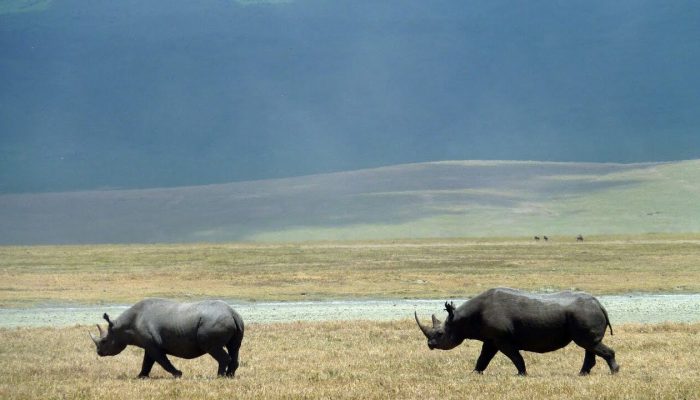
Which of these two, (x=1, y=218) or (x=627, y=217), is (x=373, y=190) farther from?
(x=1, y=218)

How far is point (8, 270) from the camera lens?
70.8 m

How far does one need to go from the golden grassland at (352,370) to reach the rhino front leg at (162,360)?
33 centimetres

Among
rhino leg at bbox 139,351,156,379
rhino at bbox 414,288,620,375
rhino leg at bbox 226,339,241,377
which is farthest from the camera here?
rhino leg at bbox 139,351,156,379

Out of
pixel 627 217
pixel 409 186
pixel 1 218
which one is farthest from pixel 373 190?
pixel 1 218

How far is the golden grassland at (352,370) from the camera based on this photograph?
52.4 feet

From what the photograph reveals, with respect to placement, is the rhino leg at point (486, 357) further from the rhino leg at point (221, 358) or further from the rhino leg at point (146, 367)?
the rhino leg at point (146, 367)

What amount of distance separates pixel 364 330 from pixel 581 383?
1037 cm

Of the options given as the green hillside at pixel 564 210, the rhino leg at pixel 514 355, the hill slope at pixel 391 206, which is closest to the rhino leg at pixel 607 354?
the rhino leg at pixel 514 355

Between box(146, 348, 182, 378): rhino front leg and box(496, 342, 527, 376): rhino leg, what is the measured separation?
18.2 feet

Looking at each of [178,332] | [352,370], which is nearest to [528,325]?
[352,370]

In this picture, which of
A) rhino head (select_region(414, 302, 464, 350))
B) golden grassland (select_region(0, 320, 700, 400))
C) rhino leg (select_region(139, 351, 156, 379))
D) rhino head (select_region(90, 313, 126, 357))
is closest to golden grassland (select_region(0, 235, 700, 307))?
golden grassland (select_region(0, 320, 700, 400))

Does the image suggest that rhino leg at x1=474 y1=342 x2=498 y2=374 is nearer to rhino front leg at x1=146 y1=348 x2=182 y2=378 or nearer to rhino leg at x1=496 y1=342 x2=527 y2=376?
rhino leg at x1=496 y1=342 x2=527 y2=376

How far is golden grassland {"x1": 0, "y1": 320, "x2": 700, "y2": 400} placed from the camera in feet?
52.4

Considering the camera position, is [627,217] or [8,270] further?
[627,217]
